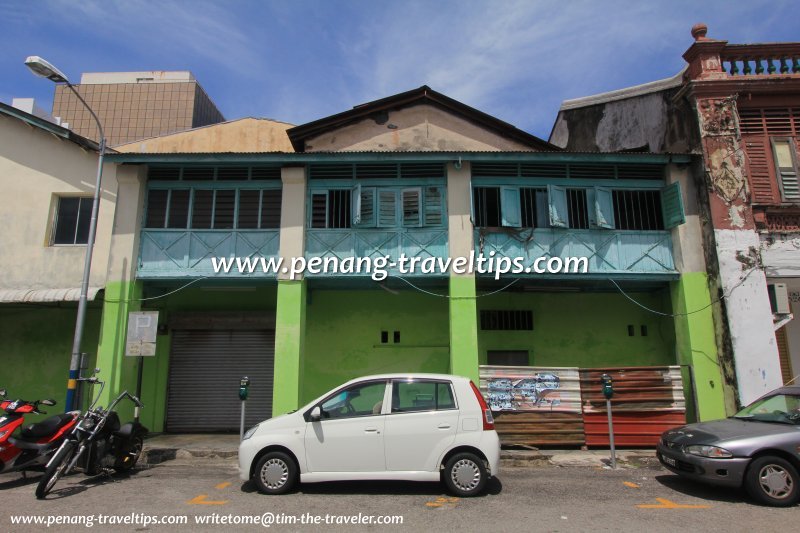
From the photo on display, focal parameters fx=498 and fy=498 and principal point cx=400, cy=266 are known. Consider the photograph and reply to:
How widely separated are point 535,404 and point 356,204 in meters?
6.29

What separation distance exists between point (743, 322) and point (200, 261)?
13.0m

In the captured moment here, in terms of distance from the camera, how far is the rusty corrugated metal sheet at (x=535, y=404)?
10633 mm

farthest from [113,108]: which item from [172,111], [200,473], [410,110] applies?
[200,473]

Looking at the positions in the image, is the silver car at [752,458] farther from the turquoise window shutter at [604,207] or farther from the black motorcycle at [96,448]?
the black motorcycle at [96,448]

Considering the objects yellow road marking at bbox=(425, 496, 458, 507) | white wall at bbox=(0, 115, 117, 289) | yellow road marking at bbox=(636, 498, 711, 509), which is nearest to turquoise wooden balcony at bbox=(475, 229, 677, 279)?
yellow road marking at bbox=(636, 498, 711, 509)

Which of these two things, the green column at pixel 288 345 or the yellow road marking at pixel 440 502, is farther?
the green column at pixel 288 345

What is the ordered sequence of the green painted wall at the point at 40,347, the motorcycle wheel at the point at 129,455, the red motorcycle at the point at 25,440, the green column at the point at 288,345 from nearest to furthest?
the red motorcycle at the point at 25,440 → the motorcycle wheel at the point at 129,455 → the green column at the point at 288,345 → the green painted wall at the point at 40,347

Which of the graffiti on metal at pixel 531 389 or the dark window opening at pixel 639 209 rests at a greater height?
the dark window opening at pixel 639 209

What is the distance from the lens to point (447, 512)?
6328 millimetres

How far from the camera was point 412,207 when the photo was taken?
41.4ft

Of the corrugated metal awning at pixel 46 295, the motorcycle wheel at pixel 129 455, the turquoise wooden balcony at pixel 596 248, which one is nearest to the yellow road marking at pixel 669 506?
the turquoise wooden balcony at pixel 596 248

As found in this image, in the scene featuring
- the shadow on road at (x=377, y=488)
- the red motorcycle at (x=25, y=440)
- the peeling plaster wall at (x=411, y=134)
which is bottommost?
the shadow on road at (x=377, y=488)

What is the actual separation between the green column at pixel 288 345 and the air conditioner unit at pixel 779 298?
440 inches

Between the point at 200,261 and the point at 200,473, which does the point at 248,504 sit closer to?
the point at 200,473
